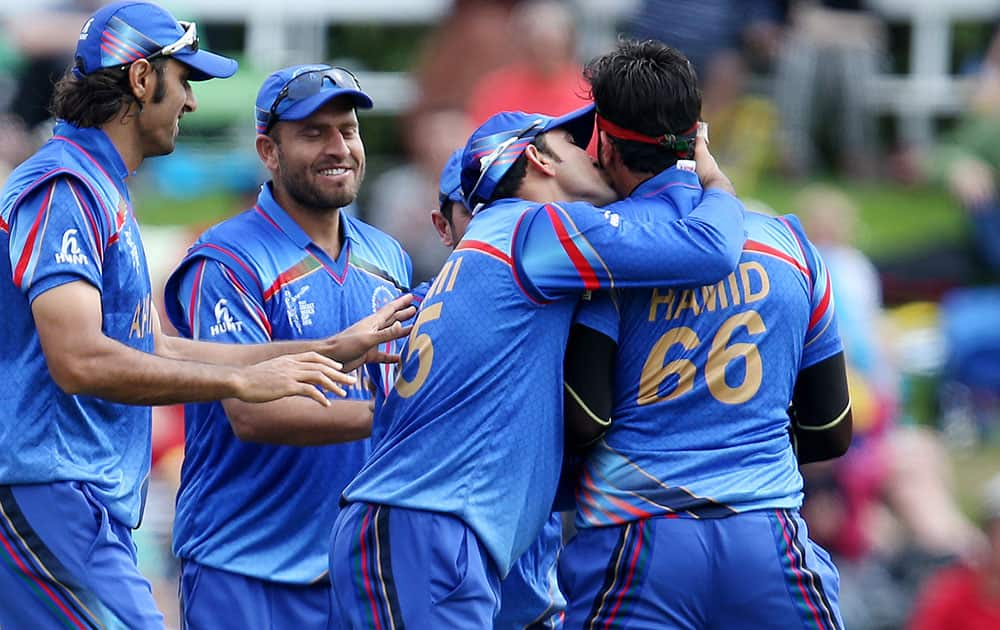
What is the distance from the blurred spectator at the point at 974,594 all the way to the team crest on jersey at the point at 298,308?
428cm

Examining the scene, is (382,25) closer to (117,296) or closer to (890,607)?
(890,607)

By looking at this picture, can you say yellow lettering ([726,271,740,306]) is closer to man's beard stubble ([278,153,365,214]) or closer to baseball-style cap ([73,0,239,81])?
man's beard stubble ([278,153,365,214])

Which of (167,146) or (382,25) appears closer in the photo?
(167,146)

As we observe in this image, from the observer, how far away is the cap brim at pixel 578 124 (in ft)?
16.0

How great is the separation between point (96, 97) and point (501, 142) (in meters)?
1.20

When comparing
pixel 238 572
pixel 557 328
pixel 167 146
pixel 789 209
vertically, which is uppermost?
pixel 167 146

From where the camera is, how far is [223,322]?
5.23m

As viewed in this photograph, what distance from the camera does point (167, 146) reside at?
5.09 metres

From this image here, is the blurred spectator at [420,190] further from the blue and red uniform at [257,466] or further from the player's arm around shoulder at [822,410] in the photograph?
the player's arm around shoulder at [822,410]

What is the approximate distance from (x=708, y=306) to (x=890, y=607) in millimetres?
4981

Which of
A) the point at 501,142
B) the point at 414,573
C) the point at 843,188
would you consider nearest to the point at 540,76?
the point at 843,188

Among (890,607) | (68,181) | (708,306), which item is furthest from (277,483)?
(890,607)

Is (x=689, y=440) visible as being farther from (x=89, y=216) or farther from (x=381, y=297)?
(x=89, y=216)

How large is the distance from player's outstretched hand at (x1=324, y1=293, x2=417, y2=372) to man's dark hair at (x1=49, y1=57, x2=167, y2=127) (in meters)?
0.94
